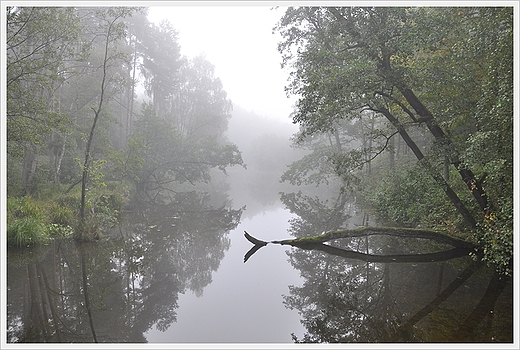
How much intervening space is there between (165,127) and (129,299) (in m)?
17.5

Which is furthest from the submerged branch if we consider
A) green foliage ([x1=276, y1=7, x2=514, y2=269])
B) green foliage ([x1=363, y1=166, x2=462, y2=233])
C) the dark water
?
green foliage ([x1=363, y1=166, x2=462, y2=233])

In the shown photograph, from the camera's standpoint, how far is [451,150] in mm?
7773

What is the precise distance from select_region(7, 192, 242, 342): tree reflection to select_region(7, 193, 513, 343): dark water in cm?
2

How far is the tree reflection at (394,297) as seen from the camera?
190 inches

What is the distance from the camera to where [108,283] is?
22.5ft

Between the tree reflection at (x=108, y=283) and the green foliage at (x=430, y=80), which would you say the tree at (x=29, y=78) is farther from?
the green foliage at (x=430, y=80)

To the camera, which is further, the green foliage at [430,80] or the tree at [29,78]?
the tree at [29,78]

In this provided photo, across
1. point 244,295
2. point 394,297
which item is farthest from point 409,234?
point 244,295

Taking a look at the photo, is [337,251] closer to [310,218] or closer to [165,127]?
[310,218]

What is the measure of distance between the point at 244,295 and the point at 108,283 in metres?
2.46

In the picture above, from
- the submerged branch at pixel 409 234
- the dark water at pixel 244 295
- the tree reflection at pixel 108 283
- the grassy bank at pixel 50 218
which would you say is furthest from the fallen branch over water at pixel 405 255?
the grassy bank at pixel 50 218

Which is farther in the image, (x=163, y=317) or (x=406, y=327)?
(x=163, y=317)

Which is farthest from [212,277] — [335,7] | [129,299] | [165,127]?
[165,127]

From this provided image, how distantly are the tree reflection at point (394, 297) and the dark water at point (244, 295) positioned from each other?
2 cm
